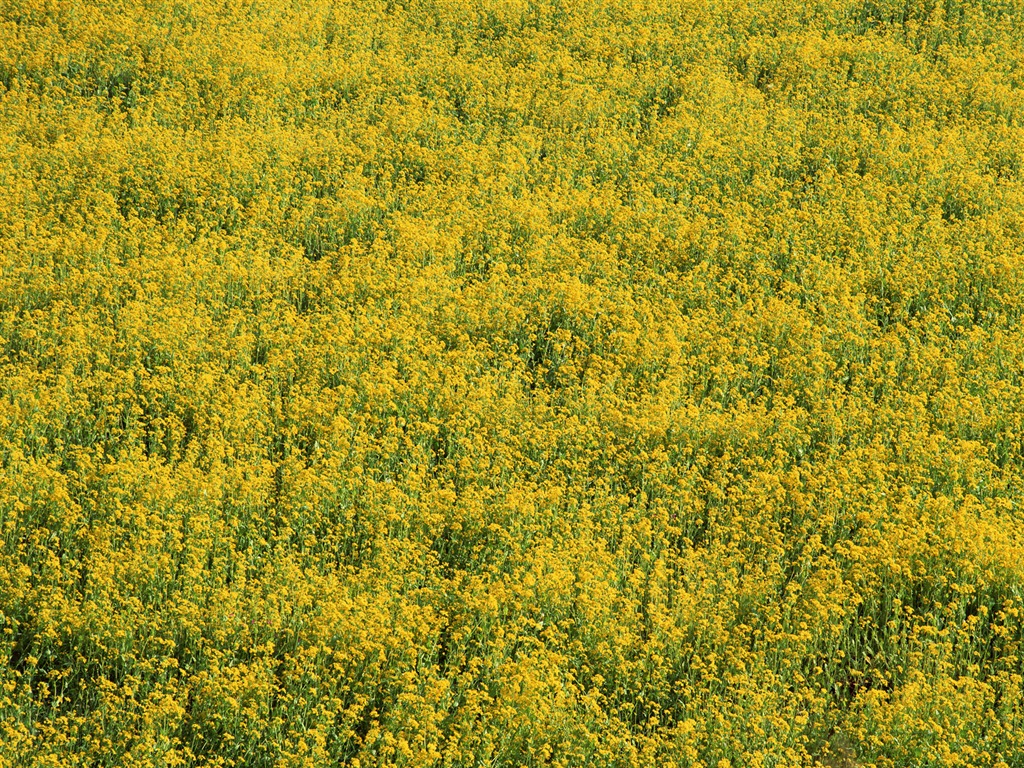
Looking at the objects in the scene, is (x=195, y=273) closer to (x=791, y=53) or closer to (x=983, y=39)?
(x=791, y=53)

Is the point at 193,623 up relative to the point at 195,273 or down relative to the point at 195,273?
down

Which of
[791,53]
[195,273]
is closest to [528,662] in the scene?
[195,273]

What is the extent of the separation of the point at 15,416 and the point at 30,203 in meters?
3.11

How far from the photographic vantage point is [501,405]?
7.51m

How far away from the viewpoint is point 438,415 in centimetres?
754

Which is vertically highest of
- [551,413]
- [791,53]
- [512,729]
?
[791,53]

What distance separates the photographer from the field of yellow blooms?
5.45 meters

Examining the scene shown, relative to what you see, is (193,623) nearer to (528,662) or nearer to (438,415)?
(528,662)

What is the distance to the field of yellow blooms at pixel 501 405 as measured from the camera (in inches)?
215

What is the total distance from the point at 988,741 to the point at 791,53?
9.58 metres

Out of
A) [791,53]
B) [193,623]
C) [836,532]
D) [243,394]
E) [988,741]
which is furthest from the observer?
[791,53]

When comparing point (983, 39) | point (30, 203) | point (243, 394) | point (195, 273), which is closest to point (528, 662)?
point (243, 394)

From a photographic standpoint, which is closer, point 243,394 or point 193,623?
point 193,623

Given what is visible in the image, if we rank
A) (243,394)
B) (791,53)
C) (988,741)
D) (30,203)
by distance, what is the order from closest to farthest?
(988,741) → (243,394) → (30,203) → (791,53)
